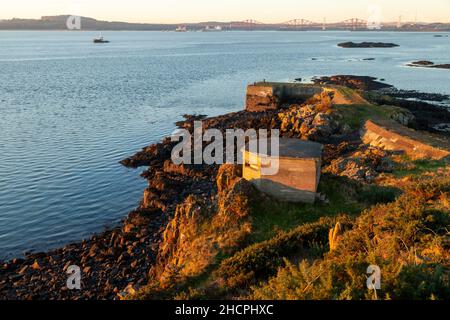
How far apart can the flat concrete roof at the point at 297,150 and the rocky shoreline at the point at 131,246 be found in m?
4.66

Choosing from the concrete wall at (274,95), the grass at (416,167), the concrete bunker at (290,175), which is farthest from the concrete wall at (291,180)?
the concrete wall at (274,95)

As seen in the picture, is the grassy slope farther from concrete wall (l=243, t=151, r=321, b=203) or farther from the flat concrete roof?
the flat concrete roof

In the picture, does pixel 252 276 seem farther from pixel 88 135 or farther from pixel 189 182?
pixel 88 135

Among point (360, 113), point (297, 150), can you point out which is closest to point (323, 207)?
point (297, 150)

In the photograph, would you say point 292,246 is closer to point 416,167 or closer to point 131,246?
point 131,246

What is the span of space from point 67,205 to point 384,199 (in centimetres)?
2140

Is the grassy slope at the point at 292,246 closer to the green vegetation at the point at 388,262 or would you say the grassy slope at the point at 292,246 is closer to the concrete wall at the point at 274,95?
the green vegetation at the point at 388,262

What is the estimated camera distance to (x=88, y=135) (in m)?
45.8

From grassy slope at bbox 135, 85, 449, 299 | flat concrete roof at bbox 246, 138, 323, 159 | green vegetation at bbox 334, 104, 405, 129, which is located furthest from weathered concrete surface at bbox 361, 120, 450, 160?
flat concrete roof at bbox 246, 138, 323, 159

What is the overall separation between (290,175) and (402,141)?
49.8ft

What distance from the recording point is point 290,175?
63.4 feet

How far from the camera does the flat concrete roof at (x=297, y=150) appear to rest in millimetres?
19219
